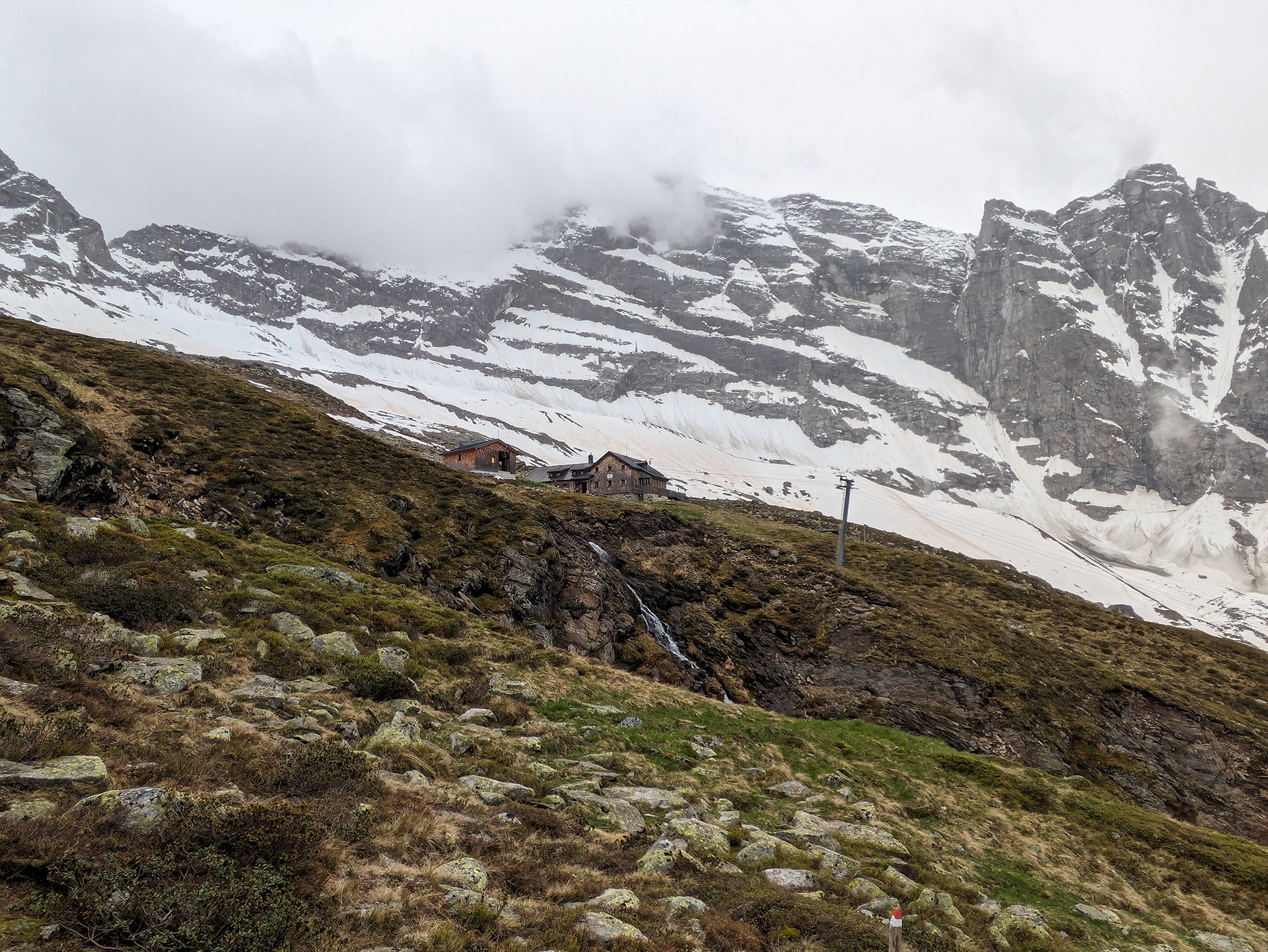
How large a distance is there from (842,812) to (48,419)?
3487 cm

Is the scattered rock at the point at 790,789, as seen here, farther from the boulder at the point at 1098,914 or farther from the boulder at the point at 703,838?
the boulder at the point at 1098,914

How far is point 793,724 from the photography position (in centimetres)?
2517

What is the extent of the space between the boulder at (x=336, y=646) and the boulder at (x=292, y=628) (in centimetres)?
29

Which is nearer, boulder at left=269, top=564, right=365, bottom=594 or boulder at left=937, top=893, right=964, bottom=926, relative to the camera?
boulder at left=937, top=893, right=964, bottom=926

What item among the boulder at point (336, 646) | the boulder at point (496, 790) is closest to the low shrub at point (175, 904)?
the boulder at point (496, 790)

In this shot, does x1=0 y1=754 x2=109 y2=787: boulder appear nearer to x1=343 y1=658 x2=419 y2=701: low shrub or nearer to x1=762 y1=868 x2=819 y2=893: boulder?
x1=343 y1=658 x2=419 y2=701: low shrub

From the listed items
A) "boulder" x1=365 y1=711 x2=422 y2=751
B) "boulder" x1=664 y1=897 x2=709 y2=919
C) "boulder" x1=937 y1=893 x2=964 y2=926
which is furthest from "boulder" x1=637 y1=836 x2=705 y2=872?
"boulder" x1=365 y1=711 x2=422 y2=751

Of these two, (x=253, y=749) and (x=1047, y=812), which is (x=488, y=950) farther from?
(x=1047, y=812)

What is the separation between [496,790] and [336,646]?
25.8ft

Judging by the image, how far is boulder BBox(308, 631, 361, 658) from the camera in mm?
16984

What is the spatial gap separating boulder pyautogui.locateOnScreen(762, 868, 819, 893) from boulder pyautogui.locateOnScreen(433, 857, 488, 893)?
18.6 ft

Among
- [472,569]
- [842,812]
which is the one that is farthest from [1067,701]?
[472,569]

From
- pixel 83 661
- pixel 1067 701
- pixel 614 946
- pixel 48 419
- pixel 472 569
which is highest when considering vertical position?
pixel 48 419

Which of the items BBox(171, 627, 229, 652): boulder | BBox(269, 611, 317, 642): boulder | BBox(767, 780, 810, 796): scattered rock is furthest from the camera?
BBox(767, 780, 810, 796): scattered rock
